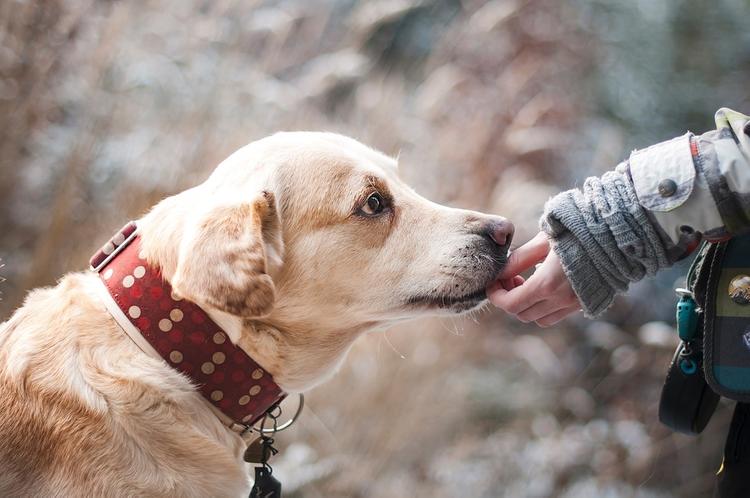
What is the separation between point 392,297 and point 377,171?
38 cm

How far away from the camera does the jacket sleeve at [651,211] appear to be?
1526mm

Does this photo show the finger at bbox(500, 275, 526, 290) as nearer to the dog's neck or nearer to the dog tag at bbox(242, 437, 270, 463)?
the dog's neck

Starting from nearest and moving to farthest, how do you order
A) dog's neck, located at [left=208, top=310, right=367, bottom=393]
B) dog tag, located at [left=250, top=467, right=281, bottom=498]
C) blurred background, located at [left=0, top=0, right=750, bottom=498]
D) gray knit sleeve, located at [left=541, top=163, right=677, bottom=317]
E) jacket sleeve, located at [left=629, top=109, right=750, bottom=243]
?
jacket sleeve, located at [left=629, top=109, right=750, bottom=243]
gray knit sleeve, located at [left=541, top=163, right=677, bottom=317]
dog's neck, located at [left=208, top=310, right=367, bottom=393]
dog tag, located at [left=250, top=467, right=281, bottom=498]
blurred background, located at [left=0, top=0, right=750, bottom=498]

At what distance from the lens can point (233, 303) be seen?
62.6 inches

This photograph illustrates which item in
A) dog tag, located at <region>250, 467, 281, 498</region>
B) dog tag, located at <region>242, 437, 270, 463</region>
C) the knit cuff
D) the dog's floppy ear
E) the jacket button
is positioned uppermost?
the dog's floppy ear

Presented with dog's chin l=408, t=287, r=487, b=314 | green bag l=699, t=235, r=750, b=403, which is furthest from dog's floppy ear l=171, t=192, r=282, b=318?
green bag l=699, t=235, r=750, b=403

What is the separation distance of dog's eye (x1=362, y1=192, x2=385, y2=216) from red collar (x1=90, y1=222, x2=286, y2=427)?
0.51 meters

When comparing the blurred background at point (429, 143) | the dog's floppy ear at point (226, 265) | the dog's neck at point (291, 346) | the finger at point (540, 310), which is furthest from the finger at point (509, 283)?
the blurred background at point (429, 143)

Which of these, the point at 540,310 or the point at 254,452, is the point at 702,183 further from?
the point at 254,452

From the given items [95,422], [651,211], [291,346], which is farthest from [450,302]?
[95,422]

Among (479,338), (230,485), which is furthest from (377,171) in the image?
(479,338)

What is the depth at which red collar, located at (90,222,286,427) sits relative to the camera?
170 centimetres

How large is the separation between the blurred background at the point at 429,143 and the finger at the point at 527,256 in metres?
1.34

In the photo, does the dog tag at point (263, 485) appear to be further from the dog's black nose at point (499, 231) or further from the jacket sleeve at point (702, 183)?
the jacket sleeve at point (702, 183)
